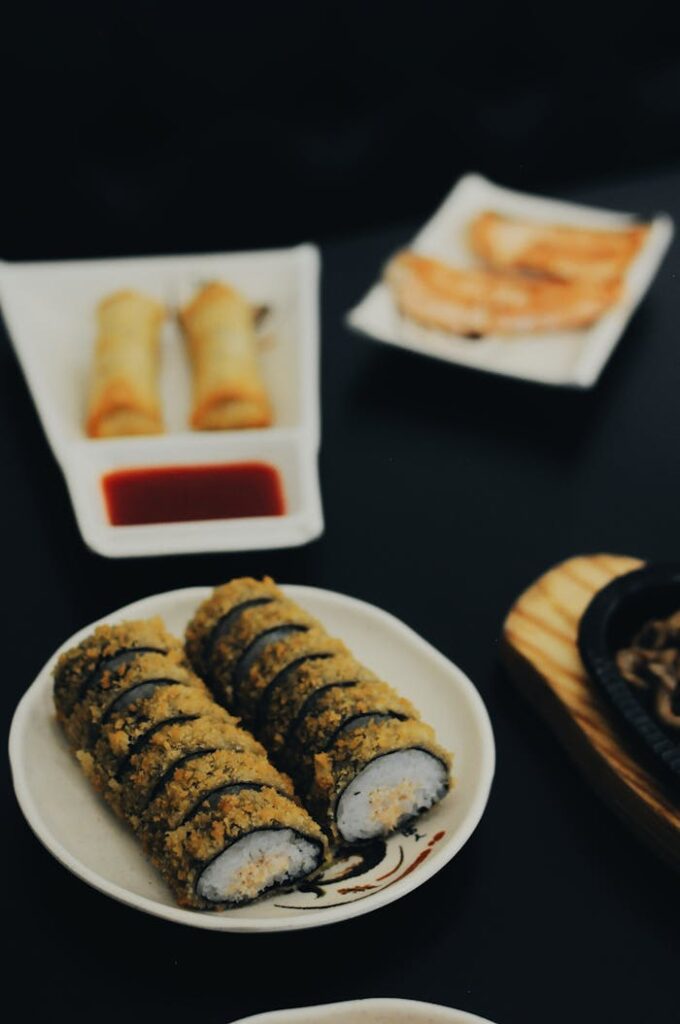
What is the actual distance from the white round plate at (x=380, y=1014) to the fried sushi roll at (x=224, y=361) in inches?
54.1

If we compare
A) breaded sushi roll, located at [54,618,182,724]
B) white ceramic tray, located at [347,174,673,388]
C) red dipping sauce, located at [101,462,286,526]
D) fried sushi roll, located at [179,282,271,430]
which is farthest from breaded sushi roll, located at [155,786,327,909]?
white ceramic tray, located at [347,174,673,388]

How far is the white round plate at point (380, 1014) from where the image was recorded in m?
1.25

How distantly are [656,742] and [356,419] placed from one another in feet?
3.59

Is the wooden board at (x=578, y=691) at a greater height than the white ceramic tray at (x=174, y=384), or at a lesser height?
lesser

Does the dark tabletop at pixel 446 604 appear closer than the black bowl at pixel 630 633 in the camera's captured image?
Yes

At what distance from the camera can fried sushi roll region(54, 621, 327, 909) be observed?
1.44 m

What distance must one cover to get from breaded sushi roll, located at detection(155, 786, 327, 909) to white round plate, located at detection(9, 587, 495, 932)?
2 cm

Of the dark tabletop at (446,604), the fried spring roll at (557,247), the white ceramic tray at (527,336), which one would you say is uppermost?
the fried spring roll at (557,247)

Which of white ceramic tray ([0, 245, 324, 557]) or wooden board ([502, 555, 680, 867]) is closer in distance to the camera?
wooden board ([502, 555, 680, 867])

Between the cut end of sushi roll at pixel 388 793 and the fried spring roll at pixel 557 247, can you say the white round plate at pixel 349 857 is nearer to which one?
the cut end of sushi roll at pixel 388 793

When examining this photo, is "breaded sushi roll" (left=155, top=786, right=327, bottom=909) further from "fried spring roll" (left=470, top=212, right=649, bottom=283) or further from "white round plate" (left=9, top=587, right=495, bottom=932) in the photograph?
"fried spring roll" (left=470, top=212, right=649, bottom=283)

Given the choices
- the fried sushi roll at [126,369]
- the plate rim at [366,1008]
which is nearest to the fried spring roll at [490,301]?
the fried sushi roll at [126,369]

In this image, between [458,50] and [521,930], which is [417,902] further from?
[458,50]

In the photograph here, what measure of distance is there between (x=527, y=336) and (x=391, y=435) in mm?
451
